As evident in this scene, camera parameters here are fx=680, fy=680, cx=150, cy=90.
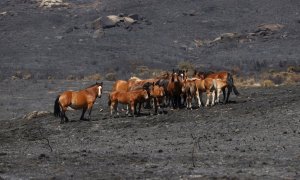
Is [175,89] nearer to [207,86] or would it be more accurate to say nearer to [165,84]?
[165,84]

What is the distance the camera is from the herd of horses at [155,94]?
75.7ft

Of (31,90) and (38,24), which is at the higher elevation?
(38,24)

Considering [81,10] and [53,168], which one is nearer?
[53,168]

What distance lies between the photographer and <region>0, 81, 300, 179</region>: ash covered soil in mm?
13008

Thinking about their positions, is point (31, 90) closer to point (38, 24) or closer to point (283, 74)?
point (283, 74)

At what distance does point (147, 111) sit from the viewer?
82.1ft

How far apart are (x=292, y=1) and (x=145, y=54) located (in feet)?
83.2

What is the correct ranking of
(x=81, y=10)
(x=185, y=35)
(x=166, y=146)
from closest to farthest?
(x=166, y=146), (x=185, y=35), (x=81, y=10)

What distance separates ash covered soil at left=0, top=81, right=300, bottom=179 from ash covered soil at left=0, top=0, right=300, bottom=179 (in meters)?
0.03

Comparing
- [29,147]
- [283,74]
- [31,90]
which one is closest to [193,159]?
[29,147]

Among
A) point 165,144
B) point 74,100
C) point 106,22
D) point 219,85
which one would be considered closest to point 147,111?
point 219,85

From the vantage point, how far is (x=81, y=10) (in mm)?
83625

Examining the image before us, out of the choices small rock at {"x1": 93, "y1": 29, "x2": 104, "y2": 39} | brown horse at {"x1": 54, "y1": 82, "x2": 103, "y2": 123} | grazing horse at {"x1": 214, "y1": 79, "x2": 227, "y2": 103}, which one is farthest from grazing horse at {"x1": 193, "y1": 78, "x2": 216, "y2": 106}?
small rock at {"x1": 93, "y1": 29, "x2": 104, "y2": 39}

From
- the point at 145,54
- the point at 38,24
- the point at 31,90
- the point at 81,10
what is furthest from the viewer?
the point at 81,10
